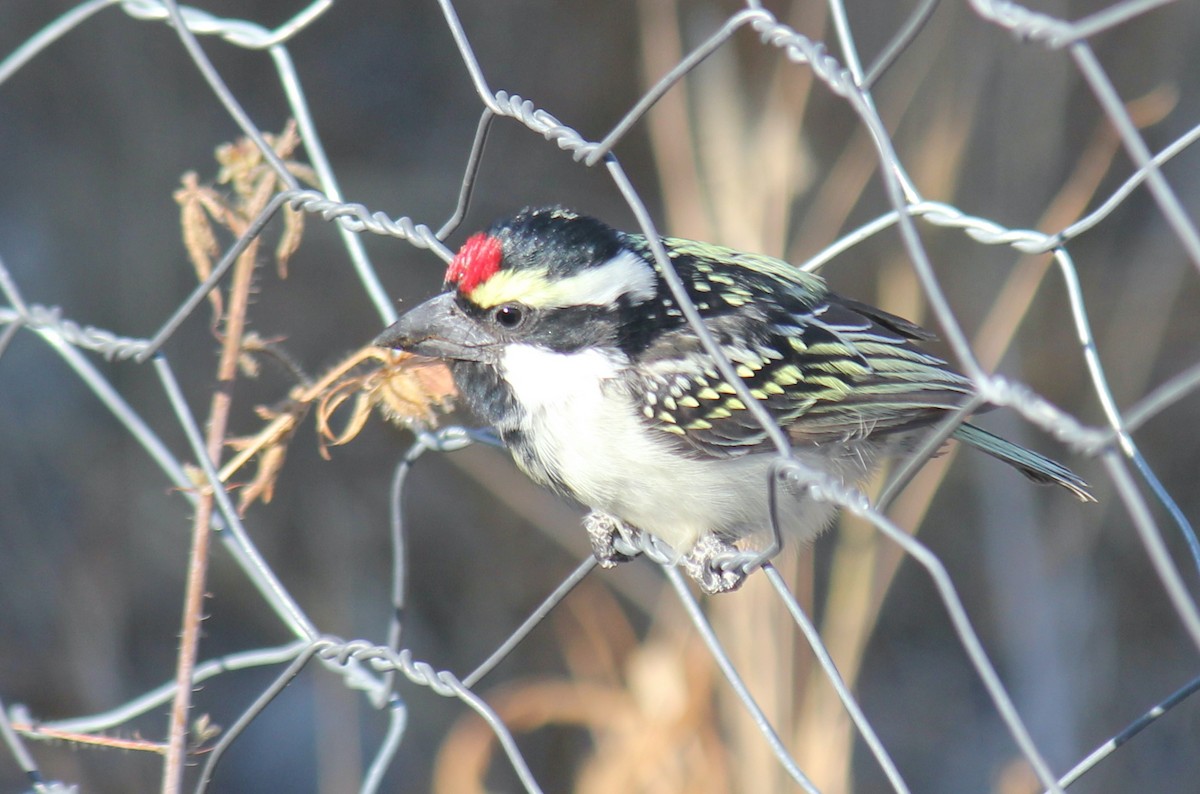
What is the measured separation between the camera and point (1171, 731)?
5.11 m

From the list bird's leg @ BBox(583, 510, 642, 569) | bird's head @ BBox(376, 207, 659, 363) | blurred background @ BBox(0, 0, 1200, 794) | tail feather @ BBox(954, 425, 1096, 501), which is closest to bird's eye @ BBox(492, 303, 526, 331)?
bird's head @ BBox(376, 207, 659, 363)

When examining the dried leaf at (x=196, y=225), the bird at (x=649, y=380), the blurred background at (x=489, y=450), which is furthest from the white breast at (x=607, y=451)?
the blurred background at (x=489, y=450)

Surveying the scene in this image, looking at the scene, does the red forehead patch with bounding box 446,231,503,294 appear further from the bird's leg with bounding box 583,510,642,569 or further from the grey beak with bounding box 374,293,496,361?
the bird's leg with bounding box 583,510,642,569

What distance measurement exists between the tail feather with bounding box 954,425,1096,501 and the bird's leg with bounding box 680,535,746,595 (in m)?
0.52

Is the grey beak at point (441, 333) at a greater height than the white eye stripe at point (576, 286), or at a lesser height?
lesser

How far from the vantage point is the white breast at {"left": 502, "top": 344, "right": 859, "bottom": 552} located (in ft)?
7.57

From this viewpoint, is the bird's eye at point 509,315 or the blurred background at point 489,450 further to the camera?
the blurred background at point 489,450

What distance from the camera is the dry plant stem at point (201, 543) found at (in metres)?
1.90

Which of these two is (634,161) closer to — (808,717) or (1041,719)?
(1041,719)

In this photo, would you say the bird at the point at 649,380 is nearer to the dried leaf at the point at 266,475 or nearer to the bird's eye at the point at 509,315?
the bird's eye at the point at 509,315

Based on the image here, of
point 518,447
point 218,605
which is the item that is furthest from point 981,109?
point 218,605

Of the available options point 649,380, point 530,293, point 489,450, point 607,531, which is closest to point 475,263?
point 530,293

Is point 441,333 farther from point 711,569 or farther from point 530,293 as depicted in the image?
point 711,569

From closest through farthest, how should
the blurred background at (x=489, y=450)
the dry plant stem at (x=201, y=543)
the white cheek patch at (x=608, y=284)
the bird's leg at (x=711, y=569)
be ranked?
the dry plant stem at (x=201, y=543), the bird's leg at (x=711, y=569), the white cheek patch at (x=608, y=284), the blurred background at (x=489, y=450)
